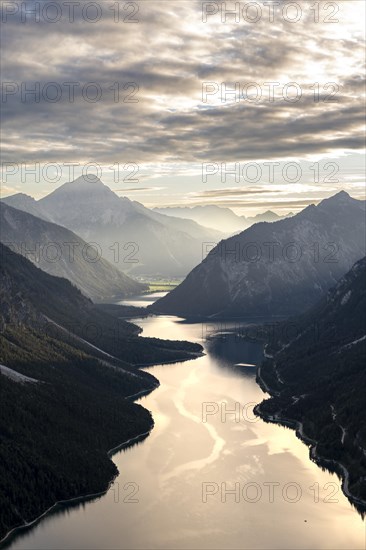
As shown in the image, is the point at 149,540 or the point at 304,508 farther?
the point at 304,508

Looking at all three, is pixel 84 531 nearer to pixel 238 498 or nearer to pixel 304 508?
pixel 238 498

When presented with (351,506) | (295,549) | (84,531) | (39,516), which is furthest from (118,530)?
(351,506)

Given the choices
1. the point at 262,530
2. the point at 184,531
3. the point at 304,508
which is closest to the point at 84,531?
the point at 184,531

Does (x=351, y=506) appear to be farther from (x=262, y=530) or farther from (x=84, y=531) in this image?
(x=84, y=531)

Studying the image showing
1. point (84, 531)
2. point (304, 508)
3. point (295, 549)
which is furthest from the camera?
point (304, 508)

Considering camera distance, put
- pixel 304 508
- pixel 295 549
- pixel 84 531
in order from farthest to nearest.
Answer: pixel 304 508, pixel 84 531, pixel 295 549

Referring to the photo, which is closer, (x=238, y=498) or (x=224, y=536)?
(x=224, y=536)

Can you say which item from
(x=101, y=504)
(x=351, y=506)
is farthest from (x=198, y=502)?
(x=351, y=506)
